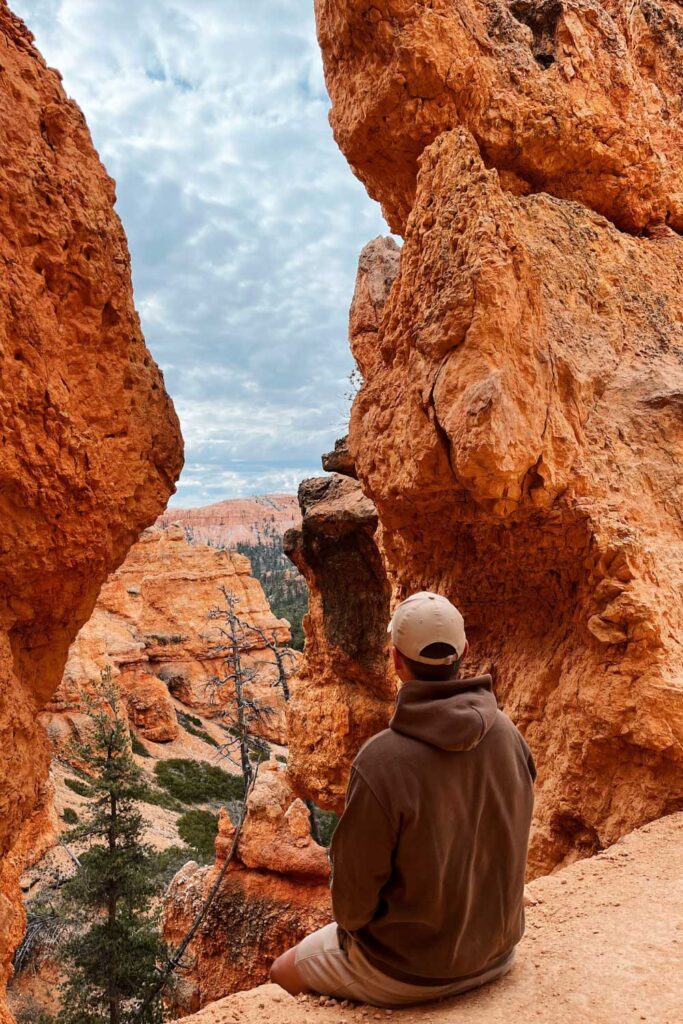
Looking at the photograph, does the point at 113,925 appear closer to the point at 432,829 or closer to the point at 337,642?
the point at 337,642

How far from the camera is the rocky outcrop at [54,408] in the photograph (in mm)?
3871

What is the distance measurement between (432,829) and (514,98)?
6317 mm

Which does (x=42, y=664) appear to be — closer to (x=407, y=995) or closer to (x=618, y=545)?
(x=407, y=995)

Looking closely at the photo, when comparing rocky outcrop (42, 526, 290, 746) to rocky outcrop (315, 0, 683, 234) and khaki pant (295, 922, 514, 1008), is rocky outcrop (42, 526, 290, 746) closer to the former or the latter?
rocky outcrop (315, 0, 683, 234)

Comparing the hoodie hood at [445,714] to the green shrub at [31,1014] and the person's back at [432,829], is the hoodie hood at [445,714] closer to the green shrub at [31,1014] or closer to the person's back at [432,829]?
the person's back at [432,829]

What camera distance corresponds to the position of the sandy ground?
2.13 metres

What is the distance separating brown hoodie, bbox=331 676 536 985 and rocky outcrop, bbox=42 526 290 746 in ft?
73.4

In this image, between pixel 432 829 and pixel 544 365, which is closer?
pixel 432 829

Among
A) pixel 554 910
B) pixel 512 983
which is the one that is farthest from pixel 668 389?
pixel 512 983

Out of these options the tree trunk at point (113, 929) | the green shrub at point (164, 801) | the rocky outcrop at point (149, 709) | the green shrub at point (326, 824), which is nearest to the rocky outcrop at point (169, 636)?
the rocky outcrop at point (149, 709)

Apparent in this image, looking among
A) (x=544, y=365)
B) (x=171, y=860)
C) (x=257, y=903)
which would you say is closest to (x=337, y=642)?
(x=257, y=903)

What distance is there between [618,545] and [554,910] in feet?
7.04

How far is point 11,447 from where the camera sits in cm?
380

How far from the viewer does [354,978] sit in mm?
2229
